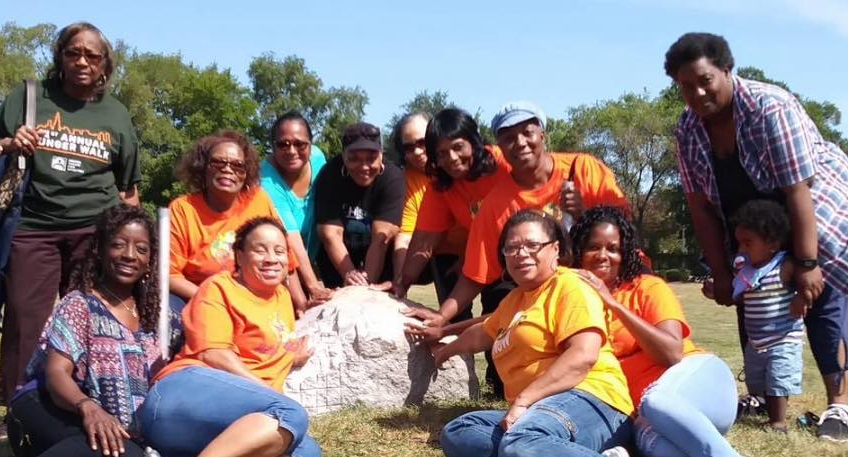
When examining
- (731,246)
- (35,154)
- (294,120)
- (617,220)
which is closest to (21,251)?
(35,154)

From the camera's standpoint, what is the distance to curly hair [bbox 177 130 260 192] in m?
6.01

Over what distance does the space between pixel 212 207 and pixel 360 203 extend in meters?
1.46

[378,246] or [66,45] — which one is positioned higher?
[66,45]

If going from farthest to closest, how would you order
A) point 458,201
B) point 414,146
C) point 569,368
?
point 414,146 → point 458,201 → point 569,368

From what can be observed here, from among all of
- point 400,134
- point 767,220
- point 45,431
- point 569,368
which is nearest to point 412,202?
point 400,134

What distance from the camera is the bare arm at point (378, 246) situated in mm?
7012

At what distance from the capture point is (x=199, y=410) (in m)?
4.20

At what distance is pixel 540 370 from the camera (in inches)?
176

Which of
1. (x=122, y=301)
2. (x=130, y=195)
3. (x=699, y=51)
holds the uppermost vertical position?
(x=699, y=51)

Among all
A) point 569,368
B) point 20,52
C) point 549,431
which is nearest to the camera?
point 549,431

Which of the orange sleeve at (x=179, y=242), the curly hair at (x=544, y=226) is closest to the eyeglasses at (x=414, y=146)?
the orange sleeve at (x=179, y=242)

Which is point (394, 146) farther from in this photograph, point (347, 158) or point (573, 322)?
point (573, 322)

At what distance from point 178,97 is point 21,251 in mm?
47368

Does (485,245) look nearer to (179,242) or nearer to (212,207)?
(212,207)
